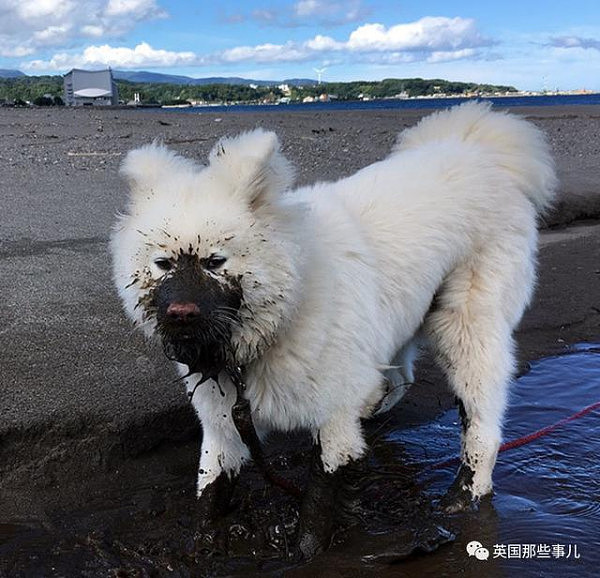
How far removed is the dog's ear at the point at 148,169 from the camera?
11.6 feet

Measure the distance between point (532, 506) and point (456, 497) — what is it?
46 cm

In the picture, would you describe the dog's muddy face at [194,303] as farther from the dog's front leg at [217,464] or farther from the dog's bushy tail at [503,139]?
the dog's bushy tail at [503,139]

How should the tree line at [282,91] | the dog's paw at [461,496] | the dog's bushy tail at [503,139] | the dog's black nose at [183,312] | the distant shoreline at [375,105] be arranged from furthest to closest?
the tree line at [282,91]
the distant shoreline at [375,105]
the dog's bushy tail at [503,139]
the dog's paw at [461,496]
the dog's black nose at [183,312]

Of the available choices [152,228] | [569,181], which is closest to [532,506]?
[152,228]

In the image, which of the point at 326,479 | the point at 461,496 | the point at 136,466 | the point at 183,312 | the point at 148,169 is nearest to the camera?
the point at 183,312

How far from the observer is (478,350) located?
15.0ft

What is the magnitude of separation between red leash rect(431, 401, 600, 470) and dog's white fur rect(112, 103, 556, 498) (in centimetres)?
54

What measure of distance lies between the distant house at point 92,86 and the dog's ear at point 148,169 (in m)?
73.8

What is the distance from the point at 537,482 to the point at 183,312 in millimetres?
2930

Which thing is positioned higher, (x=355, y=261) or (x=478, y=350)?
(x=355, y=261)

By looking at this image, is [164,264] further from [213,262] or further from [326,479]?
[326,479]

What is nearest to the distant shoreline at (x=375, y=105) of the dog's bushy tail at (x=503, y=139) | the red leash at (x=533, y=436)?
the dog's bushy tail at (x=503, y=139)

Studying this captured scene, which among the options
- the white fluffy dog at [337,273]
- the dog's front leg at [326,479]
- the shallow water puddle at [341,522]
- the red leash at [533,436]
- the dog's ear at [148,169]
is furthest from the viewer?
the red leash at [533,436]

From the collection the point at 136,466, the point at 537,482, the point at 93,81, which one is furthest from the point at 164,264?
the point at 93,81
